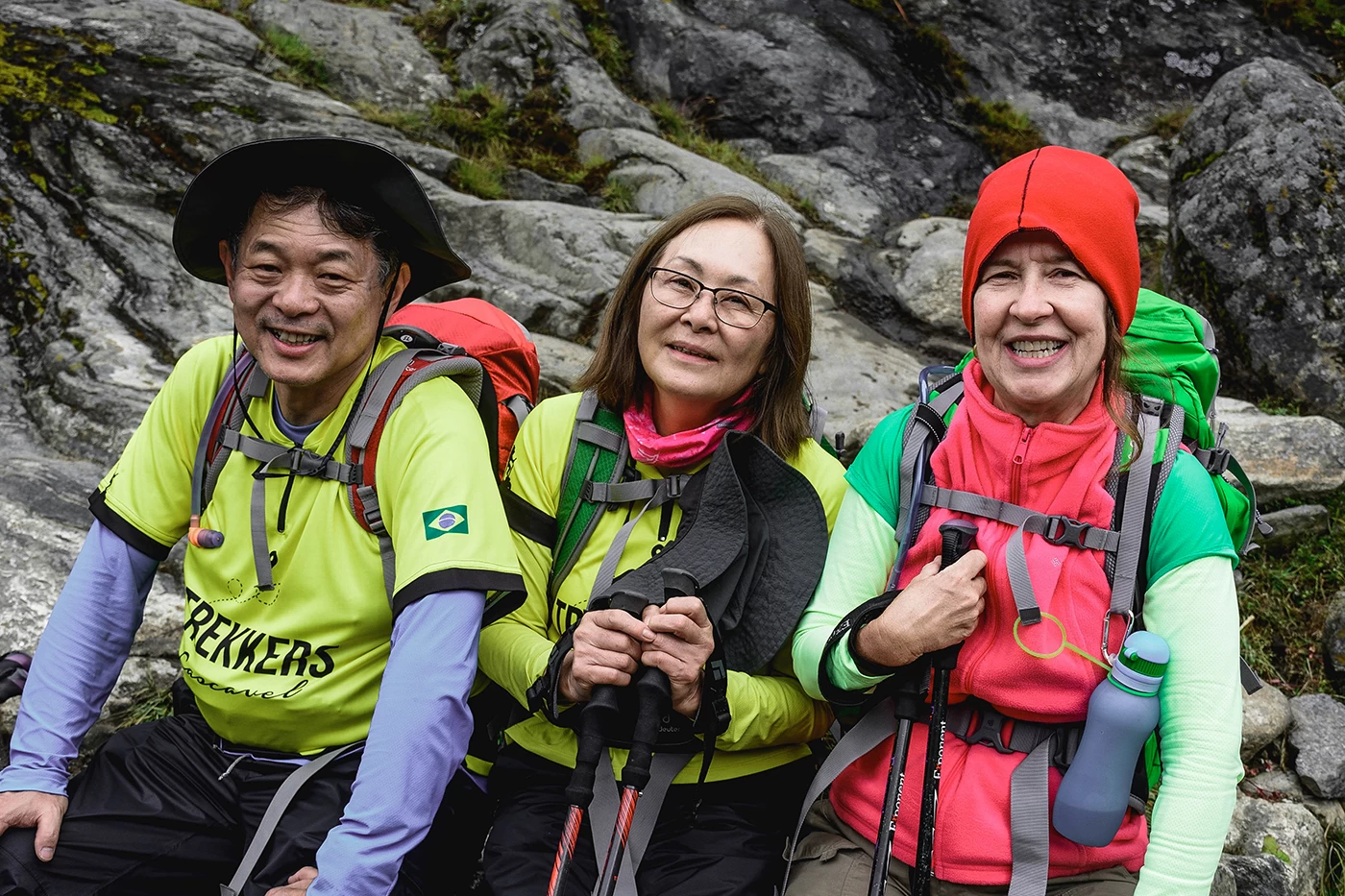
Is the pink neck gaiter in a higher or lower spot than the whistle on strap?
higher

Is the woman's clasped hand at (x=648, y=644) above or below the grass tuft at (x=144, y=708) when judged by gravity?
above

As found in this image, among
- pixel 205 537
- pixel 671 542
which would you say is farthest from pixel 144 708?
pixel 671 542

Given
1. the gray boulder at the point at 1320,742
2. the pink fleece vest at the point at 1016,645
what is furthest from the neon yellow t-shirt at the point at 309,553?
the gray boulder at the point at 1320,742

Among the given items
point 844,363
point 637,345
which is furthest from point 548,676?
point 844,363

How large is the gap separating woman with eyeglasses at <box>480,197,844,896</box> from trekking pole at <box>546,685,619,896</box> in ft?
0.32

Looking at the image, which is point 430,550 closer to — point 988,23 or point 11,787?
point 11,787

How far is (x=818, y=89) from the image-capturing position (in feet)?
41.2

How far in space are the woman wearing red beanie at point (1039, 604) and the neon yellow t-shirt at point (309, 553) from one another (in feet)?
4.22

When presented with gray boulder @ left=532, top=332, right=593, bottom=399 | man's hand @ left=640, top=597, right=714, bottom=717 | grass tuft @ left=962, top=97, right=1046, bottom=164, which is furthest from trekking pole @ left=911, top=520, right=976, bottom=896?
grass tuft @ left=962, top=97, right=1046, bottom=164

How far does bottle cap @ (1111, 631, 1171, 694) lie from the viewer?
268 cm

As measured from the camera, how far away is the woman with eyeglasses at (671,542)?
313cm

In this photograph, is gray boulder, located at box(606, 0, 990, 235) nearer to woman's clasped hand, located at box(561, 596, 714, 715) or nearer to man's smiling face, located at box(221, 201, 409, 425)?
man's smiling face, located at box(221, 201, 409, 425)

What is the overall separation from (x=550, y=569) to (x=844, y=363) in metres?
5.19

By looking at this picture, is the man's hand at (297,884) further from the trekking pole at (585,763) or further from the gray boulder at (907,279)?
the gray boulder at (907,279)
